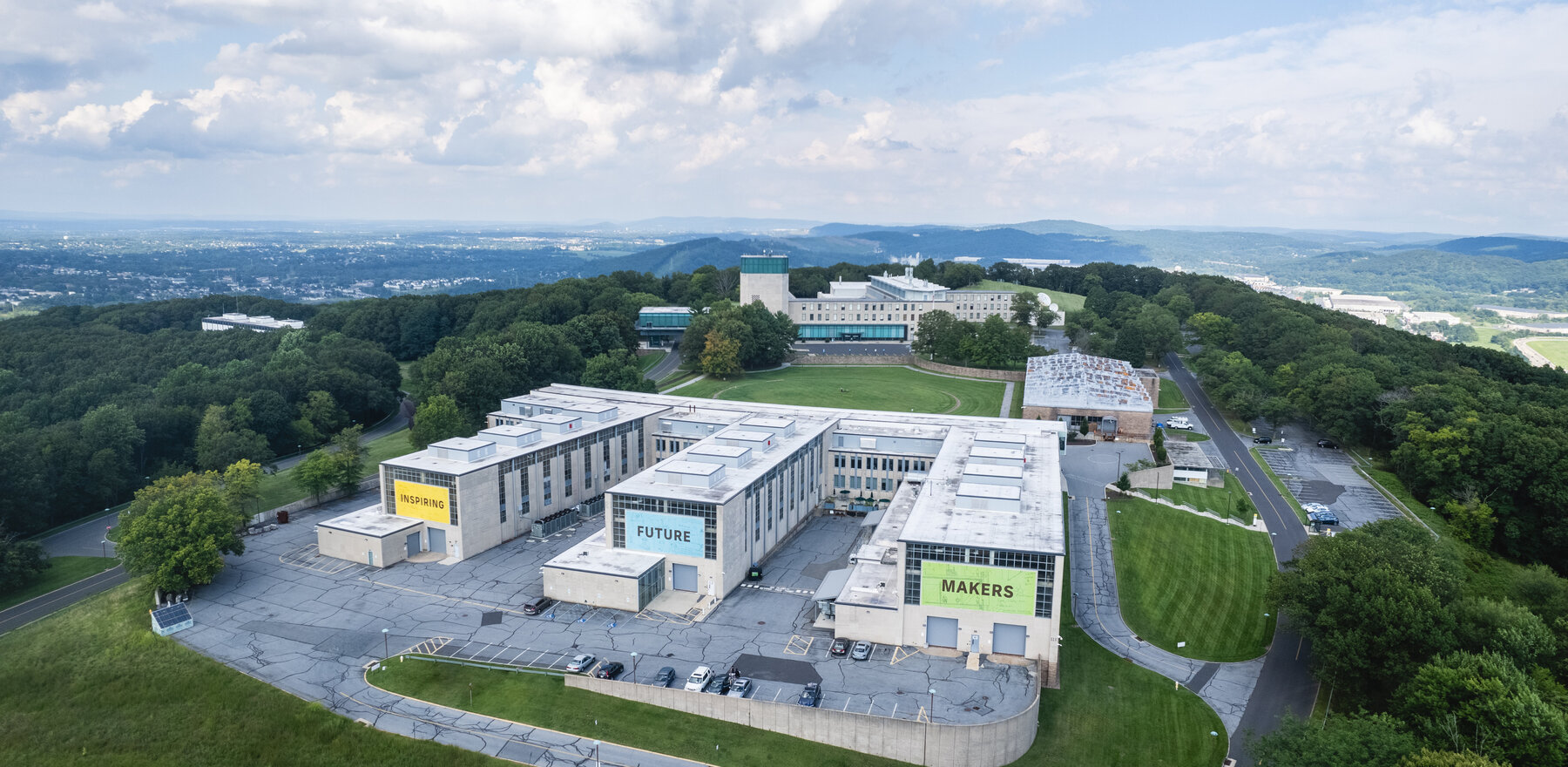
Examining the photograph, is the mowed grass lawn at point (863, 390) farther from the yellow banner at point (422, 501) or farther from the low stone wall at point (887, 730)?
the low stone wall at point (887, 730)

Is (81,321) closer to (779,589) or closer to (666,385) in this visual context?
(666,385)

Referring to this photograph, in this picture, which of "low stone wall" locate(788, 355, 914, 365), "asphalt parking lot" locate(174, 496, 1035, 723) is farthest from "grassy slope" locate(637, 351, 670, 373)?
"asphalt parking lot" locate(174, 496, 1035, 723)

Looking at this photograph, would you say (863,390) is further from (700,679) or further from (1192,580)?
(700,679)

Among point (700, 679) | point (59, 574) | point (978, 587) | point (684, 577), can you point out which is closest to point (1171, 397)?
point (978, 587)

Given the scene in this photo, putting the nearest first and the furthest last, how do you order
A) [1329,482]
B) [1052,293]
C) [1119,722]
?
[1119,722] → [1329,482] → [1052,293]

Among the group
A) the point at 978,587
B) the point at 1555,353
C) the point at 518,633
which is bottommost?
the point at 518,633

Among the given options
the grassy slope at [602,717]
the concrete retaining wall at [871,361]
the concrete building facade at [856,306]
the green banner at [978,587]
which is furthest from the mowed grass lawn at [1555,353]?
the grassy slope at [602,717]
